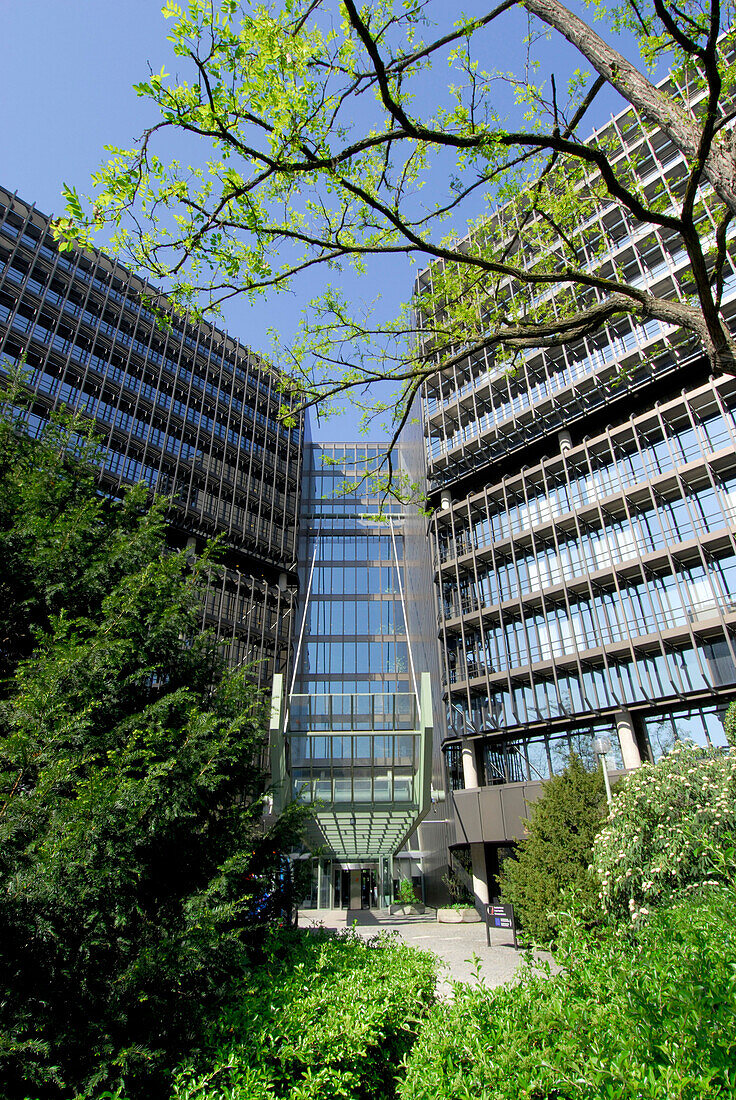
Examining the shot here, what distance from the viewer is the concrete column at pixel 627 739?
26.3 metres

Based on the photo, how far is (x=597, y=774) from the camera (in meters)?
16.0

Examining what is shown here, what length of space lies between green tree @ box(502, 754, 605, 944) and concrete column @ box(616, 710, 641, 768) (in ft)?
39.9

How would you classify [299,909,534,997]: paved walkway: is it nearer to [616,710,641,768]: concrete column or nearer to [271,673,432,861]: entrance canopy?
[271,673,432,861]: entrance canopy

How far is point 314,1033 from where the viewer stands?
4246 mm

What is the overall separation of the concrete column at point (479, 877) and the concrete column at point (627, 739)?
9.66 m

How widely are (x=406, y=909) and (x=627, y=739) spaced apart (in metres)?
22.5

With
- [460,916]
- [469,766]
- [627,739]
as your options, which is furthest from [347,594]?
[627,739]

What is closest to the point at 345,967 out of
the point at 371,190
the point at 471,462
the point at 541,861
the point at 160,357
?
the point at 371,190

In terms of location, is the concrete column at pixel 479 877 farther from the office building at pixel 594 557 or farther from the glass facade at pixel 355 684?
the glass facade at pixel 355 684

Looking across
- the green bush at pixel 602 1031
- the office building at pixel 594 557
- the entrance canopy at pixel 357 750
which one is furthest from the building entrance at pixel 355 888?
the green bush at pixel 602 1031

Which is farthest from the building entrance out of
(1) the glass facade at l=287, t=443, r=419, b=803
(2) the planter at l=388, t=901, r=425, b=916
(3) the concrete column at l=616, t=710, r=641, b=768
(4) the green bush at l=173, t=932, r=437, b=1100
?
(4) the green bush at l=173, t=932, r=437, b=1100

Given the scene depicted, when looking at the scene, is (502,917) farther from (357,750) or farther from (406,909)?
(406,909)

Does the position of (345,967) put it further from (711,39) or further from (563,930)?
(711,39)

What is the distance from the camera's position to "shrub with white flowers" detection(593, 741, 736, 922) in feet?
33.2
